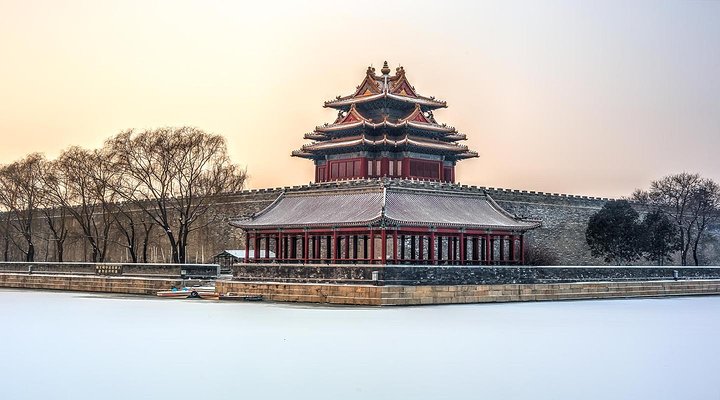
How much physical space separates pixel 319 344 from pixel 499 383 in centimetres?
560

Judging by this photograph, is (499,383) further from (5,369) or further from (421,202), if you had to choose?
(421,202)

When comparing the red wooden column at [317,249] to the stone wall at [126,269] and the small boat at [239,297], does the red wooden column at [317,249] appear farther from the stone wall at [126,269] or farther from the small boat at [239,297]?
the small boat at [239,297]

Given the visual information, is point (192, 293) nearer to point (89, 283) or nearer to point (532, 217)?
point (89, 283)

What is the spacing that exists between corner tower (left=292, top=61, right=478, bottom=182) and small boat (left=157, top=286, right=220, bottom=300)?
10524mm

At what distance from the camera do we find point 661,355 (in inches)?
726

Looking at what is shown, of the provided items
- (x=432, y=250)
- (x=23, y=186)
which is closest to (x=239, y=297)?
(x=432, y=250)

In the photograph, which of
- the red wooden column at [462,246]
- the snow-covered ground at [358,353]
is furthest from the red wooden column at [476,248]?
the snow-covered ground at [358,353]

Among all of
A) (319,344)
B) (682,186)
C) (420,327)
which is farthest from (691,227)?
(319,344)

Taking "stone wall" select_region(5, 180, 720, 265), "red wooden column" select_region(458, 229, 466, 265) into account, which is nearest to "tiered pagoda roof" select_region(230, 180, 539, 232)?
"red wooden column" select_region(458, 229, 466, 265)

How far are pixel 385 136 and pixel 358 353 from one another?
24.8m

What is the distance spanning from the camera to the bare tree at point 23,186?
50.3 metres

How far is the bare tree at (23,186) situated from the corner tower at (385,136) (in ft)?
50.1

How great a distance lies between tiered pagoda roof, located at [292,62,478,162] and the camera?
4294 centimetres

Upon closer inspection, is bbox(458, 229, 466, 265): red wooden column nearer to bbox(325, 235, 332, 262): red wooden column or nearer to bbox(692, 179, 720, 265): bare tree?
bbox(325, 235, 332, 262): red wooden column
